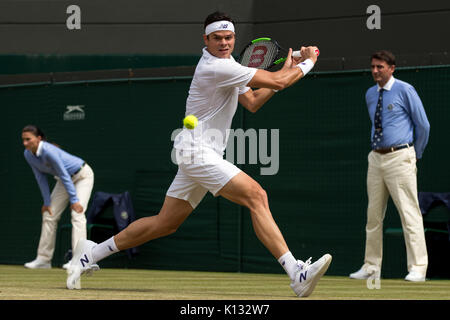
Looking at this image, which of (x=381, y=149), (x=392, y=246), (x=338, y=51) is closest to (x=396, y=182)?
(x=381, y=149)

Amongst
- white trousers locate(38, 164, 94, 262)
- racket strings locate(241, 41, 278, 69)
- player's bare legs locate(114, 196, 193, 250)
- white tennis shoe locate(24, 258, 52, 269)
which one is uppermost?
racket strings locate(241, 41, 278, 69)

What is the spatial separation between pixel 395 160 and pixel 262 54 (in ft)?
7.16

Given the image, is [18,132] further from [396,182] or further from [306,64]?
[306,64]

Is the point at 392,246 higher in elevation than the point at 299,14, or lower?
lower

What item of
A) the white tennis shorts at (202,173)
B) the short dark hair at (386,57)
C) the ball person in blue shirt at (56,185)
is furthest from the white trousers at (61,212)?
the white tennis shorts at (202,173)

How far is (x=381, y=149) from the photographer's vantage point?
28.3ft

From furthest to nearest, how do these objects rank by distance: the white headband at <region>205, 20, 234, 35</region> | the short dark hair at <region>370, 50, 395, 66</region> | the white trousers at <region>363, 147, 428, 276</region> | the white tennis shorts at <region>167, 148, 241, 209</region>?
the short dark hair at <region>370, 50, 395, 66</region> < the white trousers at <region>363, 147, 428, 276</region> < the white headband at <region>205, 20, 234, 35</region> < the white tennis shorts at <region>167, 148, 241, 209</region>

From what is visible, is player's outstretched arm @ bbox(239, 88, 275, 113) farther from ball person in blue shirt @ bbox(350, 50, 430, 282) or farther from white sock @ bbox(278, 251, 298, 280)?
ball person in blue shirt @ bbox(350, 50, 430, 282)

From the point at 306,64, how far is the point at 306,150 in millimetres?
3834

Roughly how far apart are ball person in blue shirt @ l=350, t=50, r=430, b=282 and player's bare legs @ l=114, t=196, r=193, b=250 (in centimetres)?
276

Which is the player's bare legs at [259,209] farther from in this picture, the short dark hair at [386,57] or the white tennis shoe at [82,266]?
the short dark hair at [386,57]

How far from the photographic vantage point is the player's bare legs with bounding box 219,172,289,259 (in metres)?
6.03

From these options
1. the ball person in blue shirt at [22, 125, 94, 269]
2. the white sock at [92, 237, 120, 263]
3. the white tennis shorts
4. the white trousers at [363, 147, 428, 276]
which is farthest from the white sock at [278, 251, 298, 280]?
the ball person in blue shirt at [22, 125, 94, 269]

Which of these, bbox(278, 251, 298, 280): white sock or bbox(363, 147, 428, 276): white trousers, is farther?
bbox(363, 147, 428, 276): white trousers
